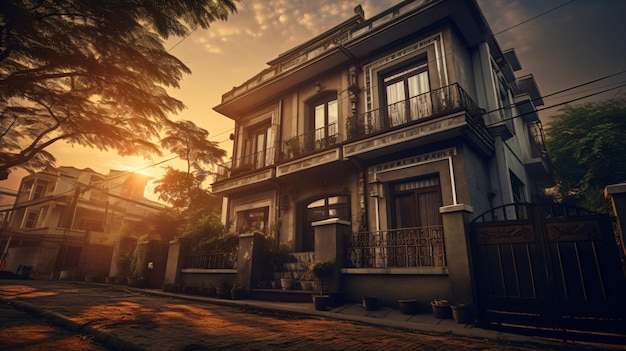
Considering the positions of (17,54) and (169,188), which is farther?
(169,188)

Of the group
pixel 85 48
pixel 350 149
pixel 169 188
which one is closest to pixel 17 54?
pixel 85 48

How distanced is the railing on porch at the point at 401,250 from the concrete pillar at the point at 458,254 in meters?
0.76

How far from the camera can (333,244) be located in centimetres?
798

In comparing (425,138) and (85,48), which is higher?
(85,48)

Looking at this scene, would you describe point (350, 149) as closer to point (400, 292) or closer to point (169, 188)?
point (400, 292)

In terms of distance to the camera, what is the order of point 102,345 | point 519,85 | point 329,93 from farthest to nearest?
point 519,85
point 329,93
point 102,345

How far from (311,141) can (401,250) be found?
6.33 meters

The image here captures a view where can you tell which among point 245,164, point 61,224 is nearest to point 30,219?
point 61,224

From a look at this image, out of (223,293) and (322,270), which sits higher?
(322,270)

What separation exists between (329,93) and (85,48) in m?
8.49

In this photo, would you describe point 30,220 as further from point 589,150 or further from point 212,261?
point 589,150

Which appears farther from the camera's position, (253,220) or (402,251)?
(253,220)

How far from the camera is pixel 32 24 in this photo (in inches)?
245

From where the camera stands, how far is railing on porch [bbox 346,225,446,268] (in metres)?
7.19
